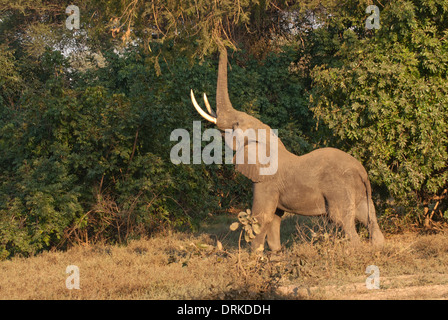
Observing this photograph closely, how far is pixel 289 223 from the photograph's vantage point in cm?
1280

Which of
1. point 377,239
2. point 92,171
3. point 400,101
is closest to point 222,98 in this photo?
point 400,101

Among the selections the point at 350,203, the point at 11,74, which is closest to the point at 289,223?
the point at 350,203

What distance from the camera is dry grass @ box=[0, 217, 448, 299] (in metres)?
6.55

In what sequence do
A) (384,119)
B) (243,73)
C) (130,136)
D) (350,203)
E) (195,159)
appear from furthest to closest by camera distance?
1. (243,73)
2. (195,159)
3. (130,136)
4. (384,119)
5. (350,203)

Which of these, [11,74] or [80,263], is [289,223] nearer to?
[80,263]

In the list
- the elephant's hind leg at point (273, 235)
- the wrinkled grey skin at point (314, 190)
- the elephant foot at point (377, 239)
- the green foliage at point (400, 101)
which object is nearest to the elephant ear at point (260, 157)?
the wrinkled grey skin at point (314, 190)

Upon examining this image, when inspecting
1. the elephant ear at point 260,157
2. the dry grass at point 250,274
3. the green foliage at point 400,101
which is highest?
the green foliage at point 400,101

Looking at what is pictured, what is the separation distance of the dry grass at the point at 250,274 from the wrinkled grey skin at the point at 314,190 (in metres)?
0.37

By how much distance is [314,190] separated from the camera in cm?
837

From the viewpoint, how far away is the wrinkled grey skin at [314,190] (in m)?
8.16

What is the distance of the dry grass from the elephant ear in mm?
1234

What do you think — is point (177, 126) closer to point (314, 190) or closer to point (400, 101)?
point (314, 190)

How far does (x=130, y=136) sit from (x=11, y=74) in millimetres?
7778

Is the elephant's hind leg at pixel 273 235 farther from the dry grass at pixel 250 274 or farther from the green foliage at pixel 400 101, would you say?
the green foliage at pixel 400 101
